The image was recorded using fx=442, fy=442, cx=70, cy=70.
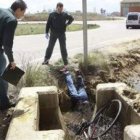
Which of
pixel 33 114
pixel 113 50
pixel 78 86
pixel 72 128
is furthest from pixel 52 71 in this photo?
pixel 113 50

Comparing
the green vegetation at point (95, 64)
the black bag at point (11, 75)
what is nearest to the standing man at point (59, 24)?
the green vegetation at point (95, 64)

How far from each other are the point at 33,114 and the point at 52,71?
14.5 ft

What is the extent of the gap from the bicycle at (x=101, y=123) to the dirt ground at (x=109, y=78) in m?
0.39

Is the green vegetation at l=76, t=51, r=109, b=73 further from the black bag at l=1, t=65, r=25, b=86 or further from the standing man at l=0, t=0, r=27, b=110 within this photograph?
the standing man at l=0, t=0, r=27, b=110

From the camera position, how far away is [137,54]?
16406 millimetres

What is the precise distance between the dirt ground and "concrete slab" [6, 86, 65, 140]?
416mm

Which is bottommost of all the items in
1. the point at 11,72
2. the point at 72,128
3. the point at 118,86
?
the point at 72,128

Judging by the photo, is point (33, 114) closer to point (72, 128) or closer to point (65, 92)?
point (72, 128)

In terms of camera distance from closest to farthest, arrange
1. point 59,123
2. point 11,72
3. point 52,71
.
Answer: point 11,72 < point 59,123 < point 52,71

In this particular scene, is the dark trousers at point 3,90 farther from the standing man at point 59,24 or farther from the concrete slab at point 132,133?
the standing man at point 59,24

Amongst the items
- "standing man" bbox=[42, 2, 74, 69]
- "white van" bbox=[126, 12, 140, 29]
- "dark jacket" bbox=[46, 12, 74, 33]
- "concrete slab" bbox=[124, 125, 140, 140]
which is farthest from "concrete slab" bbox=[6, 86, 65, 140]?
"white van" bbox=[126, 12, 140, 29]

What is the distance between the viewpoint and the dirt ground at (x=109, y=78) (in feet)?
26.1

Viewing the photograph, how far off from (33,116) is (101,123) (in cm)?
181

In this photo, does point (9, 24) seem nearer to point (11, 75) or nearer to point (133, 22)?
point (11, 75)
